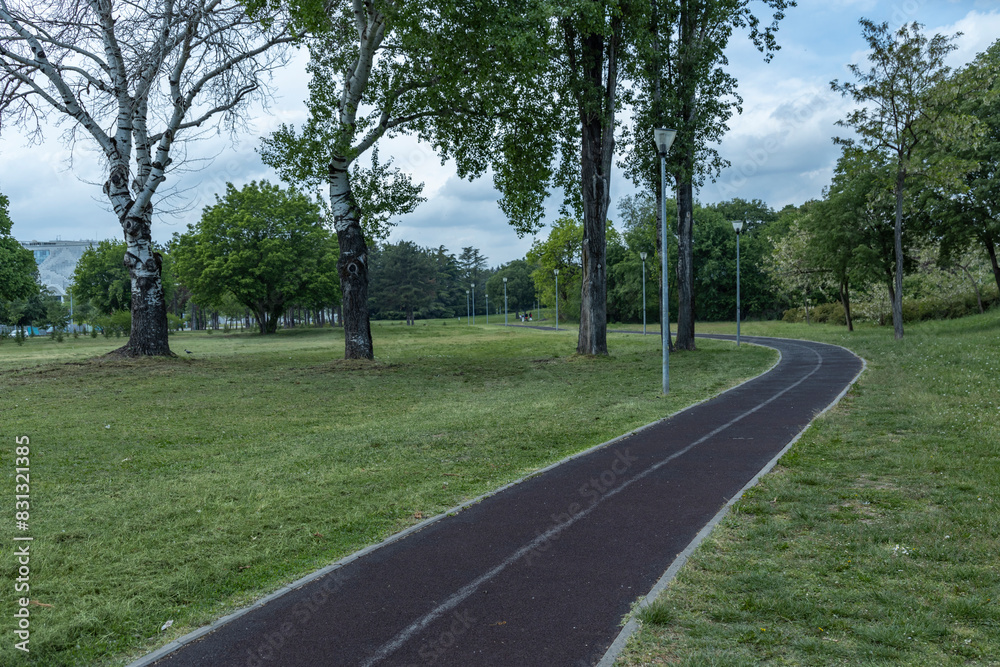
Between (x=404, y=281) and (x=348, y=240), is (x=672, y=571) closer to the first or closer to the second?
(x=348, y=240)

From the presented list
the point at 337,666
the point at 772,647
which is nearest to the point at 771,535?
the point at 772,647

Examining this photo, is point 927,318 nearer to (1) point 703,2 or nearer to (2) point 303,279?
(1) point 703,2

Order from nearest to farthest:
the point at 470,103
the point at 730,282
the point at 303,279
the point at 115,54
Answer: the point at 115,54
the point at 470,103
the point at 303,279
the point at 730,282

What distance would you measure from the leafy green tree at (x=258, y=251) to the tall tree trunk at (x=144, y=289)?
103ft

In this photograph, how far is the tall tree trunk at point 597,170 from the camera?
22.7 meters

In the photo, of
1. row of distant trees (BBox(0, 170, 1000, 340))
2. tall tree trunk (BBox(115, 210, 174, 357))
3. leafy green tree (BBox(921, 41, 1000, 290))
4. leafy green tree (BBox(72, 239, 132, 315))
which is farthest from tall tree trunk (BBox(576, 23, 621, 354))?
leafy green tree (BBox(72, 239, 132, 315))

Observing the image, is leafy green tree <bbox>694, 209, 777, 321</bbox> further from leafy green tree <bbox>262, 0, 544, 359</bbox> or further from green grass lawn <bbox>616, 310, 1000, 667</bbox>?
green grass lawn <bbox>616, 310, 1000, 667</bbox>

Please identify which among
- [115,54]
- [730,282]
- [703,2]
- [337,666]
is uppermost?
[703,2]

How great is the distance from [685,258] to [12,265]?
50.8 meters

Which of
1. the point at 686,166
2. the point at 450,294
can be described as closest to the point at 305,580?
the point at 686,166

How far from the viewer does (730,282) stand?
73.9 metres

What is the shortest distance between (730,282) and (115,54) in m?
66.3

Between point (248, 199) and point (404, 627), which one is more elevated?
point (248, 199)

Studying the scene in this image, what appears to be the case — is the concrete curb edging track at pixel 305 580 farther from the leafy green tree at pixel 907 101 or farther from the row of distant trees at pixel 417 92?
the leafy green tree at pixel 907 101
